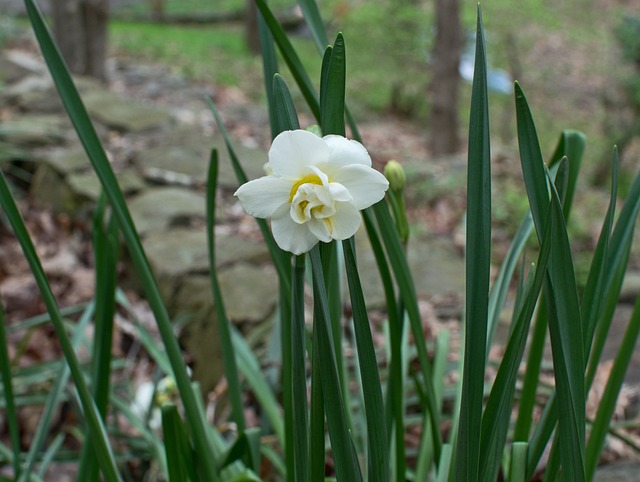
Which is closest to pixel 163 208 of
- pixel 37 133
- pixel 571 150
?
pixel 37 133

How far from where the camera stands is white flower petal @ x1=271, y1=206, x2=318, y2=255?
2.10ft

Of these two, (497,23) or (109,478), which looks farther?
(497,23)

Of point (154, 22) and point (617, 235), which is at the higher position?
point (154, 22)

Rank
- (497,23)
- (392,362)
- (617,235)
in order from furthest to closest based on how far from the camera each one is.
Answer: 1. (497,23)
2. (392,362)
3. (617,235)

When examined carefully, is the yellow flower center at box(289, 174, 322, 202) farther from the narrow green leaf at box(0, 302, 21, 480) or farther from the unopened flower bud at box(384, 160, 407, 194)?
the narrow green leaf at box(0, 302, 21, 480)

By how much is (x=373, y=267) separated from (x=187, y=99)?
12.6ft

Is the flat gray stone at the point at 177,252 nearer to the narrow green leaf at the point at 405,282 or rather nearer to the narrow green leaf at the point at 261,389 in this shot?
the narrow green leaf at the point at 261,389

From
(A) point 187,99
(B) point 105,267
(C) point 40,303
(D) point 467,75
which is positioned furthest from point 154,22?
(B) point 105,267

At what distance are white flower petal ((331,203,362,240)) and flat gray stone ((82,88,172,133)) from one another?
12.2ft

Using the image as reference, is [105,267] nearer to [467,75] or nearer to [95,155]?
[95,155]

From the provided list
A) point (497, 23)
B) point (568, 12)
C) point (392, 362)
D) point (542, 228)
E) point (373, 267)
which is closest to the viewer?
point (542, 228)

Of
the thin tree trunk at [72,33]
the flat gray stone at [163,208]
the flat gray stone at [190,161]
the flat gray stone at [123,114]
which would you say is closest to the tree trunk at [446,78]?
the flat gray stone at [123,114]

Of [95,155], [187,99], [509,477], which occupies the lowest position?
[509,477]

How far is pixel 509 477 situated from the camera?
90 cm
